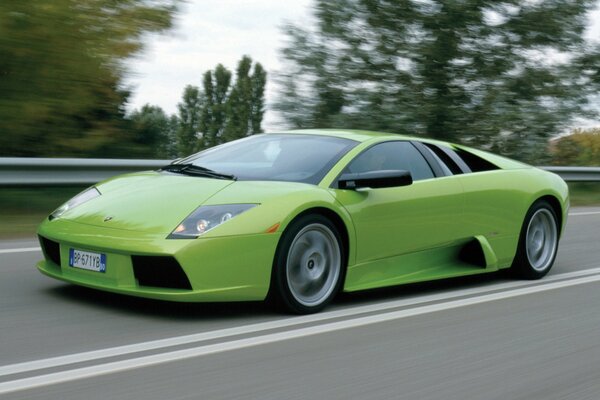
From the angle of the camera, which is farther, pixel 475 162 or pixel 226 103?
pixel 226 103

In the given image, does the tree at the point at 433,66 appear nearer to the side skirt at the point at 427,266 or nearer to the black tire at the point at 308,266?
the side skirt at the point at 427,266

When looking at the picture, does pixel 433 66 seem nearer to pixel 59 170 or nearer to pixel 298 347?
pixel 59 170

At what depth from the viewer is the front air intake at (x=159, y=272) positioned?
184 inches

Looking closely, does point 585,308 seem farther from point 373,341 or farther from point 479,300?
point 373,341

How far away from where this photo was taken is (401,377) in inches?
157

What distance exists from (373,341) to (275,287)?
→ 0.70 meters

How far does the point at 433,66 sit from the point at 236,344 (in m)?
15.3

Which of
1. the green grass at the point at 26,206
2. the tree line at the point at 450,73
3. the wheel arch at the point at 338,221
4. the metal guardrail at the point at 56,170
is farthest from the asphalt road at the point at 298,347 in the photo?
the tree line at the point at 450,73

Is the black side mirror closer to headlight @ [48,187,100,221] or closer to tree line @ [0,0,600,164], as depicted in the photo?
headlight @ [48,187,100,221]

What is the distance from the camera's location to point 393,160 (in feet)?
20.1

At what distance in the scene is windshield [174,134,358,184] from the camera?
553cm

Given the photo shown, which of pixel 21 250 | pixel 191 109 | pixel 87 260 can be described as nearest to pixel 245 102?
pixel 191 109

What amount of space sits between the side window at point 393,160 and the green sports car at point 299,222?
0.04 feet

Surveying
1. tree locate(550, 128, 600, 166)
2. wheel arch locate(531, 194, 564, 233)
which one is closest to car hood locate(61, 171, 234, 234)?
wheel arch locate(531, 194, 564, 233)
